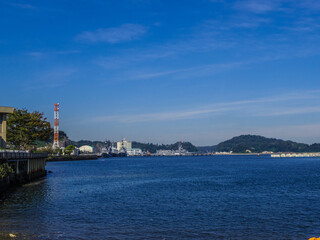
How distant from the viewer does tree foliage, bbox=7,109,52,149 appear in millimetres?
107562

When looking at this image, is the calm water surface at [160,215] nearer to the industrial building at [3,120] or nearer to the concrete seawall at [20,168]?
the concrete seawall at [20,168]

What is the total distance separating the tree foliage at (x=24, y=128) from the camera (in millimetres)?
107562

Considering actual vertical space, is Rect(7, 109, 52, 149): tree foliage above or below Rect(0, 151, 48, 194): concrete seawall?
above

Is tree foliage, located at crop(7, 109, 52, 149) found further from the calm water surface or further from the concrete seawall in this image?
the calm water surface

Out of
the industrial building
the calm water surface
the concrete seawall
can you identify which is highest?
the industrial building

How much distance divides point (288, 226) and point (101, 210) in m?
16.8

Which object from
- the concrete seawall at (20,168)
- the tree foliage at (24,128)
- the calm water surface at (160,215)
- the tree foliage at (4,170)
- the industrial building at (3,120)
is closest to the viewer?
the calm water surface at (160,215)

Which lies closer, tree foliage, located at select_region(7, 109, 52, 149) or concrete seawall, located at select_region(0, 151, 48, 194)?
concrete seawall, located at select_region(0, 151, 48, 194)

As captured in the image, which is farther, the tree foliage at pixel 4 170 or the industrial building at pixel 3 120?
the industrial building at pixel 3 120

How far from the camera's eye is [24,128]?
108m

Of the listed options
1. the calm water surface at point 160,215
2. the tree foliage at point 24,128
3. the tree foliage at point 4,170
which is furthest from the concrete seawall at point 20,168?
the tree foliage at point 24,128

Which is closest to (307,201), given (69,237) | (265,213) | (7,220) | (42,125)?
(265,213)

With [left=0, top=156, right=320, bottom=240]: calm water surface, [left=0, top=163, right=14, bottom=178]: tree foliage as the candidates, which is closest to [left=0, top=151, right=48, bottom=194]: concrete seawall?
[left=0, top=163, right=14, bottom=178]: tree foliage

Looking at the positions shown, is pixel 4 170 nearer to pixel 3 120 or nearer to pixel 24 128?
pixel 3 120
